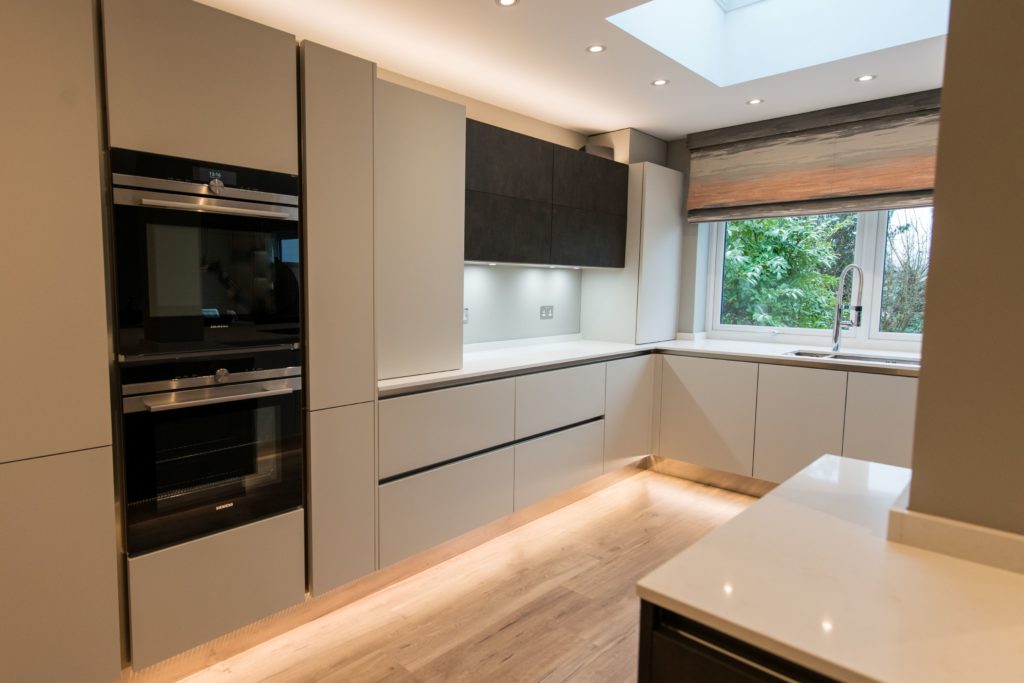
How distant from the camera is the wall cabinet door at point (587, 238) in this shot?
3.38 meters

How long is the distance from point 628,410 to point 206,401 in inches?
101

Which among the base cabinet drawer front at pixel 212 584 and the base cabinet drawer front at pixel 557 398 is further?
the base cabinet drawer front at pixel 557 398

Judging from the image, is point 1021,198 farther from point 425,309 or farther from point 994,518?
point 425,309

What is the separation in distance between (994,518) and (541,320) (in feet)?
9.69

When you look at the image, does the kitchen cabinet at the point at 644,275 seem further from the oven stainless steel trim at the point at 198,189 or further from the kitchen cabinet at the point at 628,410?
the oven stainless steel trim at the point at 198,189

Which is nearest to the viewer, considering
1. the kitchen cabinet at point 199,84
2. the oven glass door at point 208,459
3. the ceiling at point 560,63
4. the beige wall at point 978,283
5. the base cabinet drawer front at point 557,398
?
the beige wall at point 978,283

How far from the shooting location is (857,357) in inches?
136

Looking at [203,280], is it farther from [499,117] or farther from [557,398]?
[499,117]

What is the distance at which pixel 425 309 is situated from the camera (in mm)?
2535

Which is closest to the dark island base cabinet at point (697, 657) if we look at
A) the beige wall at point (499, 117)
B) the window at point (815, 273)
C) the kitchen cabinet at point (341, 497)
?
the kitchen cabinet at point (341, 497)

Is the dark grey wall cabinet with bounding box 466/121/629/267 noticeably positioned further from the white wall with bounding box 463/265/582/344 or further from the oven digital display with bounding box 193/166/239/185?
the oven digital display with bounding box 193/166/239/185

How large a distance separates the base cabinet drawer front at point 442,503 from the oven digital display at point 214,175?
1.27 m

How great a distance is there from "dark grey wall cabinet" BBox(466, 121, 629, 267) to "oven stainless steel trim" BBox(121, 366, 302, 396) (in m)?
1.19

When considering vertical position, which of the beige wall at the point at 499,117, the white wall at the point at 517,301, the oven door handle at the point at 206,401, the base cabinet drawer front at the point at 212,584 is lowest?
the base cabinet drawer front at the point at 212,584
